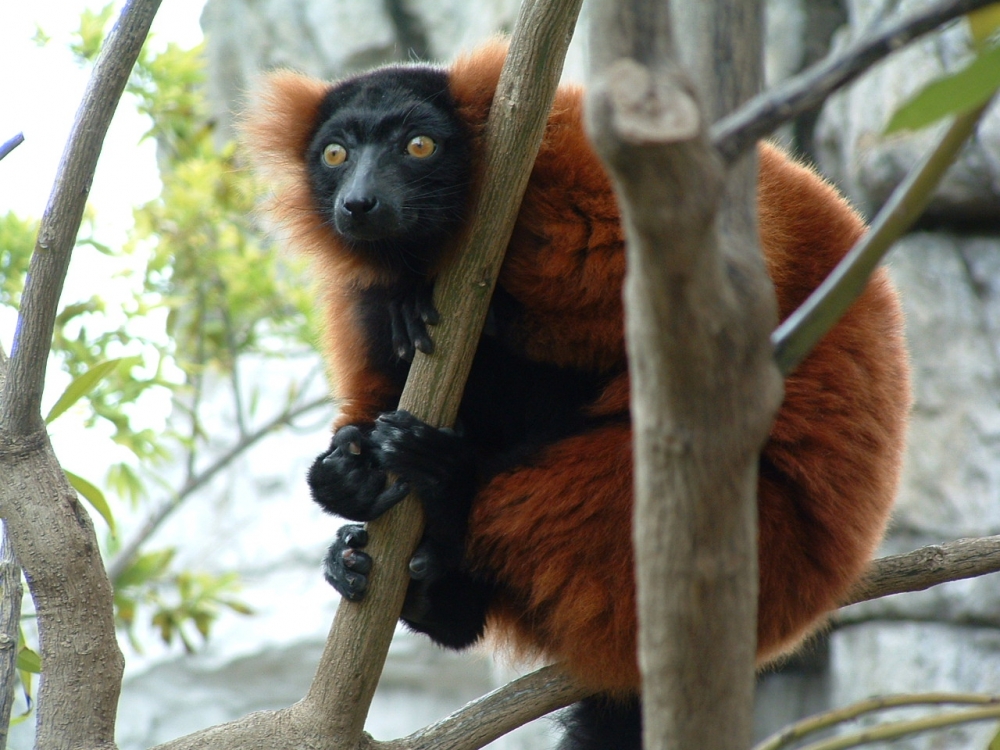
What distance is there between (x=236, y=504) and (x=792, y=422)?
8.50 meters

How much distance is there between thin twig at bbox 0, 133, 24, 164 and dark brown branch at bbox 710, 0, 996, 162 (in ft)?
6.34

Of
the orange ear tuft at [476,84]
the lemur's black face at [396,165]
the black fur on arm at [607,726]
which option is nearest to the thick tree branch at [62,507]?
the lemur's black face at [396,165]

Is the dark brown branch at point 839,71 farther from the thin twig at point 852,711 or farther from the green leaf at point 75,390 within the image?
the green leaf at point 75,390

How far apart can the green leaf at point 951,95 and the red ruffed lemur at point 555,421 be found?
56.9 inches

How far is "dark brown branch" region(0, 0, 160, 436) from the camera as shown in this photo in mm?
2135

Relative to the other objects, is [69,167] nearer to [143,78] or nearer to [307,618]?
[143,78]

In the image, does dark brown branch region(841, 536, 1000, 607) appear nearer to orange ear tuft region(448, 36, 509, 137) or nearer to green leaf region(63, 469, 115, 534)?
orange ear tuft region(448, 36, 509, 137)

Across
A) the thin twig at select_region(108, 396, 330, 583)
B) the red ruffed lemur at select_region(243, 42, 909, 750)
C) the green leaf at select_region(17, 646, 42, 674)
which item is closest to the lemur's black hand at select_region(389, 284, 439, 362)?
the red ruffed lemur at select_region(243, 42, 909, 750)

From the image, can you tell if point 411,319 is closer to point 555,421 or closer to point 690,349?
point 555,421

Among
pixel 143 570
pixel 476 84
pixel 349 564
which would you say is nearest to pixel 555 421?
pixel 349 564

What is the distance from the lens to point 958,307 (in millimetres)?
6555

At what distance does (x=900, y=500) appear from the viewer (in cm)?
641

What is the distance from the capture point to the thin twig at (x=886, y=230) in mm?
968

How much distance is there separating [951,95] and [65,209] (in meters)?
1.81
